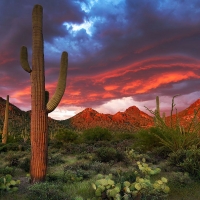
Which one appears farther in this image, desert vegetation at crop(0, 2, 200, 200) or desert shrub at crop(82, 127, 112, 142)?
desert shrub at crop(82, 127, 112, 142)

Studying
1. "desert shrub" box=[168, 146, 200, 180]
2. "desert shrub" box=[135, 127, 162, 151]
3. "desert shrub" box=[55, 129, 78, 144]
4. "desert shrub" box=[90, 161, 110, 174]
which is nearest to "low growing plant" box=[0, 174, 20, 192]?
"desert shrub" box=[90, 161, 110, 174]

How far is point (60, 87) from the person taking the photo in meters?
8.58

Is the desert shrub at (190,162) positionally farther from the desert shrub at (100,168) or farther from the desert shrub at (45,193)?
the desert shrub at (45,193)

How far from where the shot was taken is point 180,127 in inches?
462

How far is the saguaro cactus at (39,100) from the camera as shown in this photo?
770 centimetres

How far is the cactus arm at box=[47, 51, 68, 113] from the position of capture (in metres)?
8.09

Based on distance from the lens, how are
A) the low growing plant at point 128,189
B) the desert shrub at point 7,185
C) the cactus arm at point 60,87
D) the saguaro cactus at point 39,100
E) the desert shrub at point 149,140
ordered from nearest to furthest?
the low growing plant at point 128,189 → the desert shrub at point 7,185 → the saguaro cactus at point 39,100 → the cactus arm at point 60,87 → the desert shrub at point 149,140

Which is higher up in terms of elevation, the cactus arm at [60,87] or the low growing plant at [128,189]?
the cactus arm at [60,87]

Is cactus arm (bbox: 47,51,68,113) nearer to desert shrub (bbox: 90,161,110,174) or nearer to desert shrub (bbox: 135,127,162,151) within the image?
desert shrub (bbox: 90,161,110,174)

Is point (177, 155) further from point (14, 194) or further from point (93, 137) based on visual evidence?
point (93, 137)

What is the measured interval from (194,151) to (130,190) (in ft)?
12.8

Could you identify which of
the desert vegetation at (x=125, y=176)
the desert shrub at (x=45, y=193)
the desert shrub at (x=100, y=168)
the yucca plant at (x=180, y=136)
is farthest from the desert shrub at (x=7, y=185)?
the yucca plant at (x=180, y=136)

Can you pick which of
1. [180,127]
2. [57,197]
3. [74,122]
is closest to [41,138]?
[57,197]

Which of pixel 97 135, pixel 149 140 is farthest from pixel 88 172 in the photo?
pixel 97 135
